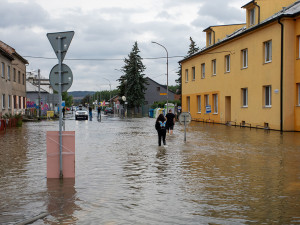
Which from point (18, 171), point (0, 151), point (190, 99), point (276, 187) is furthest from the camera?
point (190, 99)

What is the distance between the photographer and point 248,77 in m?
28.4

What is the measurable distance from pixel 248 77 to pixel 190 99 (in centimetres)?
1448

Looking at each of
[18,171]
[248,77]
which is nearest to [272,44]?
[248,77]

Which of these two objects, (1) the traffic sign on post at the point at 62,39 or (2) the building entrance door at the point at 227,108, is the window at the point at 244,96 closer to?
(2) the building entrance door at the point at 227,108

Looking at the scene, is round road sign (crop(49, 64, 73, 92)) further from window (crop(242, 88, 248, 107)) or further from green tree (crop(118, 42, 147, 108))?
green tree (crop(118, 42, 147, 108))

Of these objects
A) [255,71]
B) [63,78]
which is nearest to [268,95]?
[255,71]

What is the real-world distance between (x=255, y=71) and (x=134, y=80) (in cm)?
4805

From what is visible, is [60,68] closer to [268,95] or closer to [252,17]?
[268,95]

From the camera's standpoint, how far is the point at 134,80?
7412 cm

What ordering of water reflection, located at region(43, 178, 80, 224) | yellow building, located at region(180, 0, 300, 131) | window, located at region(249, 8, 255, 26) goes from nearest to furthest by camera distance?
1. water reflection, located at region(43, 178, 80, 224)
2. yellow building, located at region(180, 0, 300, 131)
3. window, located at region(249, 8, 255, 26)

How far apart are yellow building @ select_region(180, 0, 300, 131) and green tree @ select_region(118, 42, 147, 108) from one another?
1321 inches

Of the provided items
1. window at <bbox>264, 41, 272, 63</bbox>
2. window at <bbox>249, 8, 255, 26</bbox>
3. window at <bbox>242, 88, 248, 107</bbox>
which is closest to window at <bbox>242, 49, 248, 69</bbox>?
window at <bbox>242, 88, 248, 107</bbox>

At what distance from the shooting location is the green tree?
74062 millimetres

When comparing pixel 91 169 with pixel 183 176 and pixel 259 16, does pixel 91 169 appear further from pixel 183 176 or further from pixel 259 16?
pixel 259 16
